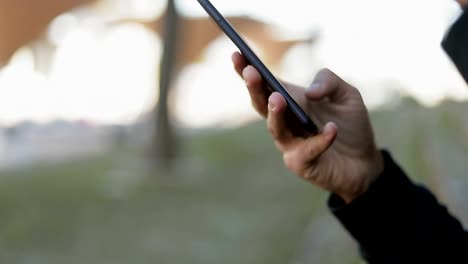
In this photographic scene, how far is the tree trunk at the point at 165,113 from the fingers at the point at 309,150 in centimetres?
209

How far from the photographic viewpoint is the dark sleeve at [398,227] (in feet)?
2.44

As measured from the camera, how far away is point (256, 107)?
0.67m

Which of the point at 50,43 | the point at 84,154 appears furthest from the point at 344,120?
the point at 50,43

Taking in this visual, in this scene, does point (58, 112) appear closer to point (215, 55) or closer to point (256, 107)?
point (215, 55)

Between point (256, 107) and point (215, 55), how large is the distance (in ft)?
9.78

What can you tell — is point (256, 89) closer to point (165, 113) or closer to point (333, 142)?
point (333, 142)

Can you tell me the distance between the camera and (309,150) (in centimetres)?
65

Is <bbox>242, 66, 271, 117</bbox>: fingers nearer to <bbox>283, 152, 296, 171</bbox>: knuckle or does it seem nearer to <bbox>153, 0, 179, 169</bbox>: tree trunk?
<bbox>283, 152, 296, 171</bbox>: knuckle

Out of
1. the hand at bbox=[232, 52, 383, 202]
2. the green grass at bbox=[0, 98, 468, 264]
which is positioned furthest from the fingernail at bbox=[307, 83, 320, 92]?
the green grass at bbox=[0, 98, 468, 264]

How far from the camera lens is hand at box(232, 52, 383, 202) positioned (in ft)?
2.15

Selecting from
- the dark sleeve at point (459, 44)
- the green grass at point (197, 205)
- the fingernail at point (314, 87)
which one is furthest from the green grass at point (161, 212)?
the dark sleeve at point (459, 44)

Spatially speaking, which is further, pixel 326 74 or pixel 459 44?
pixel 326 74

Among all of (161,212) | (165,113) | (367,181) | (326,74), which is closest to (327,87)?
(326,74)

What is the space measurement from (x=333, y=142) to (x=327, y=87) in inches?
2.2
